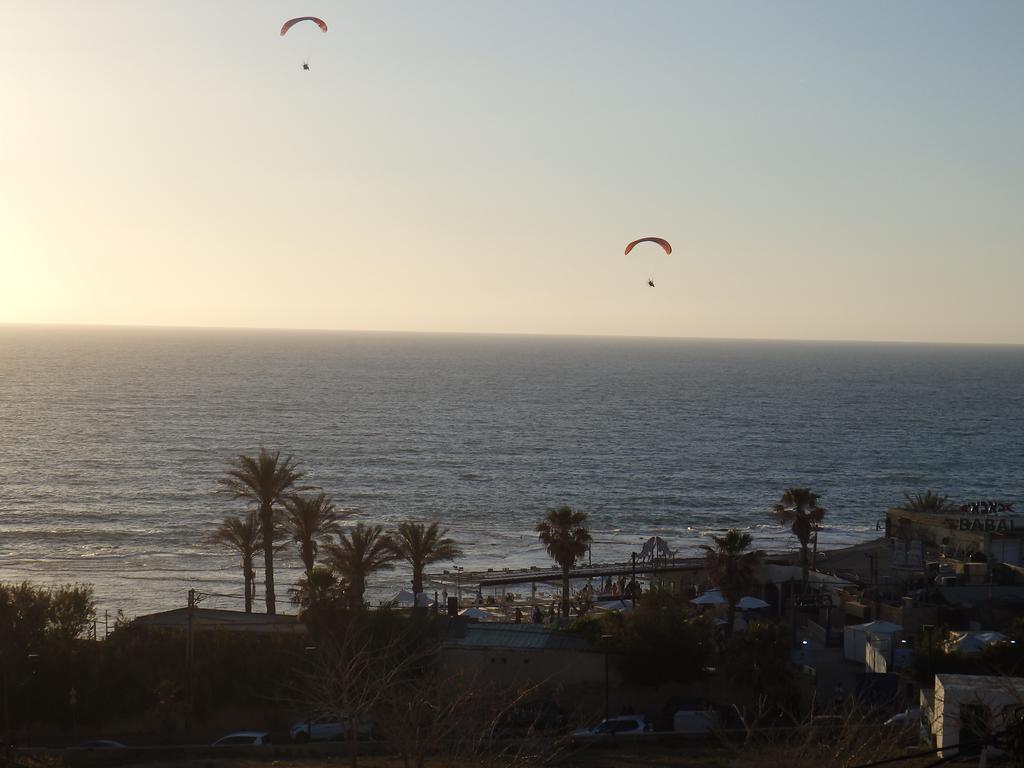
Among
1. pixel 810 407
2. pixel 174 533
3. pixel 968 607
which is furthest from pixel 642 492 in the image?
pixel 810 407

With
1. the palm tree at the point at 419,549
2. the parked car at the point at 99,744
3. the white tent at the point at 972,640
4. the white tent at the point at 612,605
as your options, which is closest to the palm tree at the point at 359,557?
the palm tree at the point at 419,549

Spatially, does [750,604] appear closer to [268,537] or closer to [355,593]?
[355,593]

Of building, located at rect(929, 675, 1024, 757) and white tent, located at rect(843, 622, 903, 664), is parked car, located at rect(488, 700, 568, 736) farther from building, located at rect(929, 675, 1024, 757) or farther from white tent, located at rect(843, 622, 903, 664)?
white tent, located at rect(843, 622, 903, 664)

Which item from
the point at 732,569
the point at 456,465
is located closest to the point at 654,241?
the point at 732,569

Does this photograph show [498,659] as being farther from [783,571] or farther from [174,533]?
[174,533]

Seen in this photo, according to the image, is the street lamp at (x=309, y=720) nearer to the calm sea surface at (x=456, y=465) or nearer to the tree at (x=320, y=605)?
the tree at (x=320, y=605)

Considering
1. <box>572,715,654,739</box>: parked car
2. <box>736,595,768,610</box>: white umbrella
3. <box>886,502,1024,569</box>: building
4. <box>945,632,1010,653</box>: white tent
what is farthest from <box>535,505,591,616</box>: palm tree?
<box>886,502,1024,569</box>: building
